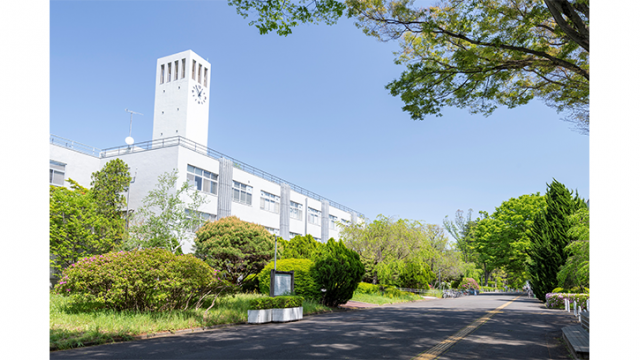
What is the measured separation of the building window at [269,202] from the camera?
34.0 m

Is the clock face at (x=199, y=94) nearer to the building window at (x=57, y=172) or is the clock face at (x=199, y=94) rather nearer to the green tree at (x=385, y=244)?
the building window at (x=57, y=172)

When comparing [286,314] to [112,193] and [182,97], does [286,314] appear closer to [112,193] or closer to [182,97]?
[112,193]

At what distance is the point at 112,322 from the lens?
9.68m

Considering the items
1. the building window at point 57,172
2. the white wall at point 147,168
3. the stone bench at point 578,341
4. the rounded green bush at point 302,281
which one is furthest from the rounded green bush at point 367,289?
the building window at point 57,172

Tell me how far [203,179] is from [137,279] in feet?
53.3

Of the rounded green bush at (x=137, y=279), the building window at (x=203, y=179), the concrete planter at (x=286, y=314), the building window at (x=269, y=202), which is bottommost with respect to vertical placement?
the concrete planter at (x=286, y=314)

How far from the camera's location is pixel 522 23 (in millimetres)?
9227

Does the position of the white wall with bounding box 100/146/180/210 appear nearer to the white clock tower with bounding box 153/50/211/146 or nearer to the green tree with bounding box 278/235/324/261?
the green tree with bounding box 278/235/324/261

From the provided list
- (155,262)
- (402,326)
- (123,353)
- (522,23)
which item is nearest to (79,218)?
(155,262)

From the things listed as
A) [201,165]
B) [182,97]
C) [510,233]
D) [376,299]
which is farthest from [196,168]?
[510,233]

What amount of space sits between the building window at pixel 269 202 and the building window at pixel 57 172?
47.6ft
